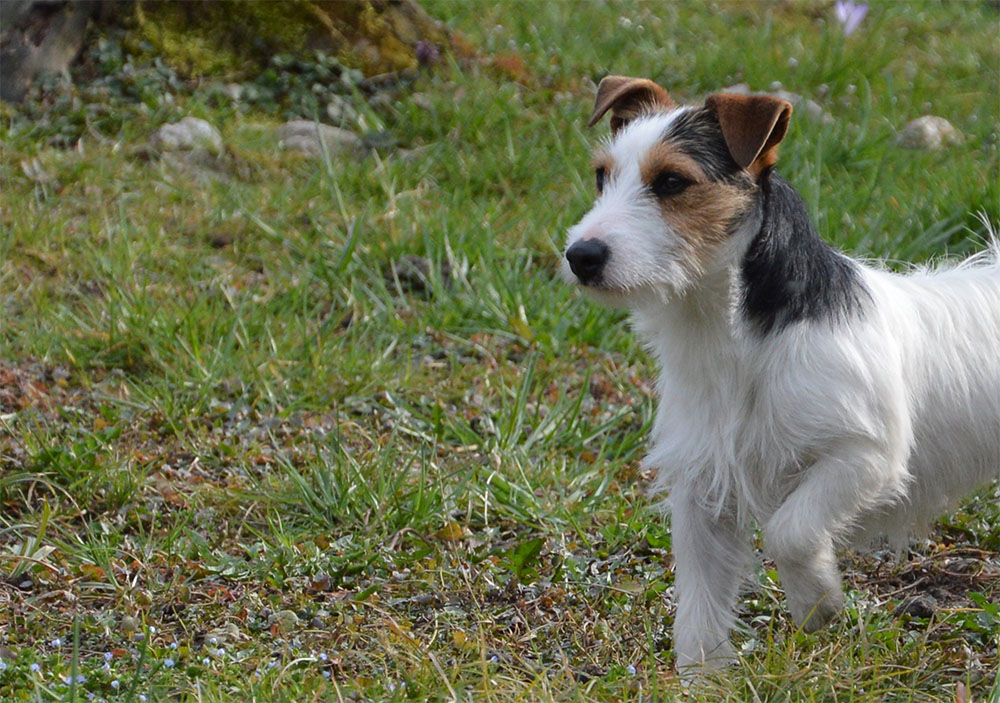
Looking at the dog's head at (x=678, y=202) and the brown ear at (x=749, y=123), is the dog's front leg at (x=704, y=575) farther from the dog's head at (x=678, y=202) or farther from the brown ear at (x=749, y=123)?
the brown ear at (x=749, y=123)

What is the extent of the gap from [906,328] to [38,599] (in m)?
2.53

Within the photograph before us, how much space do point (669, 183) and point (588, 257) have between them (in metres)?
0.32

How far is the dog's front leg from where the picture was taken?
329 centimetres

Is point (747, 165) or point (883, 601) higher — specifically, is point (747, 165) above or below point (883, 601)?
above

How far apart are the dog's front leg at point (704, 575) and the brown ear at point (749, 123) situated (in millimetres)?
908

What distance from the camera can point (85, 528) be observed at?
401 centimetres

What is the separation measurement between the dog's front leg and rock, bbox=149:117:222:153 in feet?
13.9

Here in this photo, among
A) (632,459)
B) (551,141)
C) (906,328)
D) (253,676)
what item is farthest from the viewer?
(551,141)

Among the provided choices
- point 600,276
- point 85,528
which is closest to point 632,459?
point 600,276

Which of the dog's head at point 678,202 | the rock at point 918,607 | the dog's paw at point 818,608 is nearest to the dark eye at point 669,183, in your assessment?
the dog's head at point 678,202

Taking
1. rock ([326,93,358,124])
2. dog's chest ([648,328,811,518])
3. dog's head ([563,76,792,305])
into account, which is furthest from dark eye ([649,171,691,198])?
rock ([326,93,358,124])

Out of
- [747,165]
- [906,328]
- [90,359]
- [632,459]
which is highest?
[747,165]

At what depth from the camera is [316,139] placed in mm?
7031

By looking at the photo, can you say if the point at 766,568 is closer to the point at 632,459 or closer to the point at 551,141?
the point at 632,459
